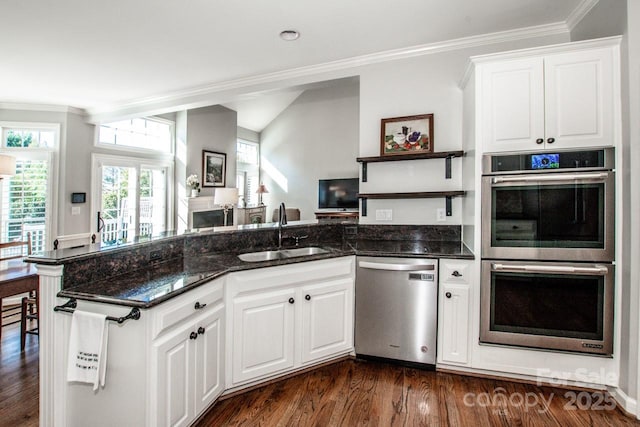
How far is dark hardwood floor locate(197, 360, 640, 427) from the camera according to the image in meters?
1.87

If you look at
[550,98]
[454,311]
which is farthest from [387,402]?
[550,98]

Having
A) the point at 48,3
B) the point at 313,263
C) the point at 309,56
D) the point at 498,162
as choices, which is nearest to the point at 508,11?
the point at 498,162

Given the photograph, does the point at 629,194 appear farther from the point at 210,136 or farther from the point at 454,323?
the point at 210,136

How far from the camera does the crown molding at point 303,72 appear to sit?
270cm

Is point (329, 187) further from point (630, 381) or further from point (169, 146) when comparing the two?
point (630, 381)

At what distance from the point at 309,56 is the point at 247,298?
92.8 inches

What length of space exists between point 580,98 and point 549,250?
1001 mm

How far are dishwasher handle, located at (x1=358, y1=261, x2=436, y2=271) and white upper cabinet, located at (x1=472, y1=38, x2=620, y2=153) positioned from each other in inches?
36.4

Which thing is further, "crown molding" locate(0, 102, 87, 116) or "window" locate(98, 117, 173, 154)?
"window" locate(98, 117, 173, 154)

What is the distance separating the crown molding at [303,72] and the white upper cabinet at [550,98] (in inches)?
27.7

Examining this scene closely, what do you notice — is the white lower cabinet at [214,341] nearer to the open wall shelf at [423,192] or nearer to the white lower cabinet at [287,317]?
the white lower cabinet at [287,317]

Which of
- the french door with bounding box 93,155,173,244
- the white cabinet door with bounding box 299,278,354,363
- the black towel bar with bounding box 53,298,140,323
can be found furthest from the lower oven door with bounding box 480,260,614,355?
the french door with bounding box 93,155,173,244

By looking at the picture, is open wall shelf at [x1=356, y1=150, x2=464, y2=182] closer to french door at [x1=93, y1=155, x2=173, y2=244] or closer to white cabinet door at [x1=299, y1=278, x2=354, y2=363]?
white cabinet door at [x1=299, y1=278, x2=354, y2=363]

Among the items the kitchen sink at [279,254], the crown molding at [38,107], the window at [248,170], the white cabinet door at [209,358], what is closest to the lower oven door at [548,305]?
the kitchen sink at [279,254]
